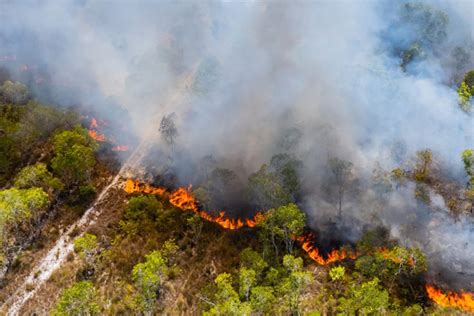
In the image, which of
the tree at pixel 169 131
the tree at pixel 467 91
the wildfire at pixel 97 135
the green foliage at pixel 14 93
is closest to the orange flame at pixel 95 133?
the wildfire at pixel 97 135

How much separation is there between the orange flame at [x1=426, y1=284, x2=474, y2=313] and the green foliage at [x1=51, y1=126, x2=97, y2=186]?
5043 cm

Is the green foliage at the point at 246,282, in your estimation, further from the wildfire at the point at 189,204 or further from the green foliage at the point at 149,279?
the wildfire at the point at 189,204

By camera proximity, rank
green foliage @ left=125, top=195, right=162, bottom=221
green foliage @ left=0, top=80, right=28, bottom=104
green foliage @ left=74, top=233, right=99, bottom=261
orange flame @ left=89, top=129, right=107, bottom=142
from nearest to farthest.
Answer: green foliage @ left=74, top=233, right=99, bottom=261, green foliage @ left=125, top=195, right=162, bottom=221, orange flame @ left=89, top=129, right=107, bottom=142, green foliage @ left=0, top=80, right=28, bottom=104

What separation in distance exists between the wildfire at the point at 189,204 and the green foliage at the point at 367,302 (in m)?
16.2

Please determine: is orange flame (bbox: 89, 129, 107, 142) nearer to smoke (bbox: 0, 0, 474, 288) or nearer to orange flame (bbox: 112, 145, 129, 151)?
orange flame (bbox: 112, 145, 129, 151)

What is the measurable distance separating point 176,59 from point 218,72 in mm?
14056

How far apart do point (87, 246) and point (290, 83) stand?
4826 centimetres

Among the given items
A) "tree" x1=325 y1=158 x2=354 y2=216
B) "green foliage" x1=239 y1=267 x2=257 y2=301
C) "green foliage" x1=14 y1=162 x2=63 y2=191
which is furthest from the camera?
"green foliage" x1=14 y1=162 x2=63 y2=191

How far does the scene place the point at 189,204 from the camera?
219 feet

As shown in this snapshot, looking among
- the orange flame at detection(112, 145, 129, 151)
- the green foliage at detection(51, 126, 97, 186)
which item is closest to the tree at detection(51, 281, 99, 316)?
the green foliage at detection(51, 126, 97, 186)

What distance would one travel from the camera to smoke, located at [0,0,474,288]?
65.4 meters

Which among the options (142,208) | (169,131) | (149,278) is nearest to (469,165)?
(149,278)

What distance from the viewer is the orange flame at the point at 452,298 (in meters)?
51.8

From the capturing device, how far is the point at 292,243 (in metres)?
59.8
